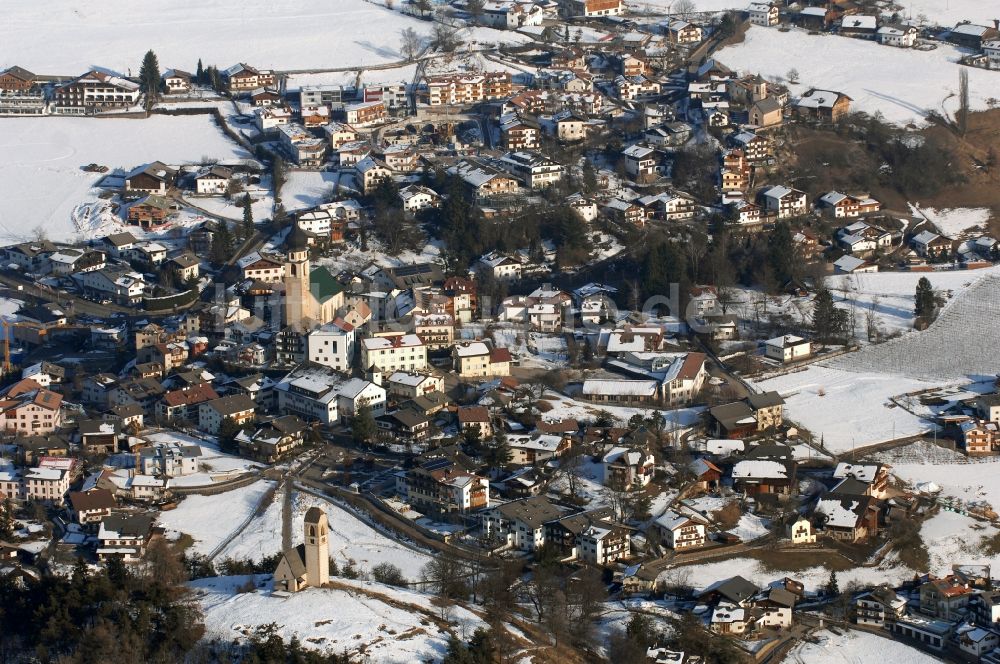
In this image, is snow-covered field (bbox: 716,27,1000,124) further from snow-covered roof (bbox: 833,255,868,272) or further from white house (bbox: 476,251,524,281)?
white house (bbox: 476,251,524,281)

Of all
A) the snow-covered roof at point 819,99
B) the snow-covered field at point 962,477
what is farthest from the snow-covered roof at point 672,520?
the snow-covered roof at point 819,99

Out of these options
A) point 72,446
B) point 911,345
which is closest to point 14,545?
point 72,446

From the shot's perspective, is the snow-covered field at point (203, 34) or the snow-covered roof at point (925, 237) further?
the snow-covered field at point (203, 34)

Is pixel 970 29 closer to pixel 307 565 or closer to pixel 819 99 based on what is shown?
pixel 819 99

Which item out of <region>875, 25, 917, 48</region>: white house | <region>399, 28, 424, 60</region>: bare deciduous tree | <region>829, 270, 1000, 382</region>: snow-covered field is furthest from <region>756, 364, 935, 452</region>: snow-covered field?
<region>399, 28, 424, 60</region>: bare deciduous tree

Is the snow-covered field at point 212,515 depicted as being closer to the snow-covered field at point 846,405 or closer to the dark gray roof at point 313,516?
the dark gray roof at point 313,516

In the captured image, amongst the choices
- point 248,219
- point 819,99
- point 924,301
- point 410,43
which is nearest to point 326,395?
point 248,219
